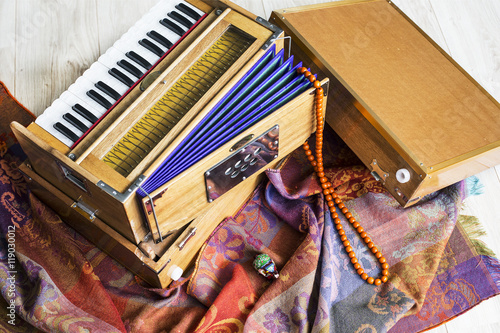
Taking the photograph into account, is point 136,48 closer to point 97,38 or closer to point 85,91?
point 85,91

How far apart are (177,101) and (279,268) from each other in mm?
580

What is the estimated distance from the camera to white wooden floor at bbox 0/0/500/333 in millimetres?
1816

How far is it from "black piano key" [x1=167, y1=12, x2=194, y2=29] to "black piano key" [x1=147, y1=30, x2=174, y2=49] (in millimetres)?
70

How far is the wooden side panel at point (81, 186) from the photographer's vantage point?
1.22 metres

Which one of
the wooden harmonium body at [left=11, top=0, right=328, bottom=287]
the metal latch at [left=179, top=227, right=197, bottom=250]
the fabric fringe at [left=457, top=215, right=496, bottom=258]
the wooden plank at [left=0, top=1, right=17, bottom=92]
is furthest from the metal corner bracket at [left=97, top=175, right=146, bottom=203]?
the fabric fringe at [left=457, top=215, right=496, bottom=258]

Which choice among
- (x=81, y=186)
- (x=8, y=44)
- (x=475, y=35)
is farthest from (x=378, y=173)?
(x=8, y=44)

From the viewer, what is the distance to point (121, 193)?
119 centimetres

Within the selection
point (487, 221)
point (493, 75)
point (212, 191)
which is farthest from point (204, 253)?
point (493, 75)

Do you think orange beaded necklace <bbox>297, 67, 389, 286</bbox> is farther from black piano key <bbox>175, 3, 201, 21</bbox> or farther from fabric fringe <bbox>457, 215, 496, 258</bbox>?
black piano key <bbox>175, 3, 201, 21</bbox>

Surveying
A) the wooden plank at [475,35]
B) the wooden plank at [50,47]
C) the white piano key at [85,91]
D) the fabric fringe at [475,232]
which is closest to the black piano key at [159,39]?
the white piano key at [85,91]

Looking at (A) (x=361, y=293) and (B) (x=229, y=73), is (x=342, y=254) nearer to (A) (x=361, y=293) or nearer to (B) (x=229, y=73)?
(A) (x=361, y=293)

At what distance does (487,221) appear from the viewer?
1726mm

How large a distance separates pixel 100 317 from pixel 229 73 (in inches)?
29.1

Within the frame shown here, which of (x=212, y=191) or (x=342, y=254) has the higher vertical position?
(x=212, y=191)
